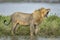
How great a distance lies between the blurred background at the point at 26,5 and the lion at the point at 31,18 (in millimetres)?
39

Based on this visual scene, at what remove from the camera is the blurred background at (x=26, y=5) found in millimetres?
1649

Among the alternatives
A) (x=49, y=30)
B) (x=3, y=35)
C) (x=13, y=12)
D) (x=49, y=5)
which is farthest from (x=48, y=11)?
(x=3, y=35)

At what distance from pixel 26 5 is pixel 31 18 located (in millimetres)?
135

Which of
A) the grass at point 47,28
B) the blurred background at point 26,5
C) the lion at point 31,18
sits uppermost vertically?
the blurred background at point 26,5

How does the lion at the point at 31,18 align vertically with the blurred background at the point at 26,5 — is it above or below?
below

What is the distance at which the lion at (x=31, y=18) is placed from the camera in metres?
1.63

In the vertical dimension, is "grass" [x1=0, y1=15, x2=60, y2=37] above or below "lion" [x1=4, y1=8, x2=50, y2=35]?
below

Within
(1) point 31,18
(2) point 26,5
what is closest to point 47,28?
(1) point 31,18

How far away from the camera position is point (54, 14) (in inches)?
64.9

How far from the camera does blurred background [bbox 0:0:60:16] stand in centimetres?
165

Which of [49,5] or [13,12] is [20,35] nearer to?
[13,12]

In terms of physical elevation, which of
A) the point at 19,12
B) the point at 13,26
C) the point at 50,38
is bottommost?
the point at 50,38

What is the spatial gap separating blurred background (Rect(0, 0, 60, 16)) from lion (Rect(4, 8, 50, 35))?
39 millimetres

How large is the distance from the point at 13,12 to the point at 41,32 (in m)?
0.32
